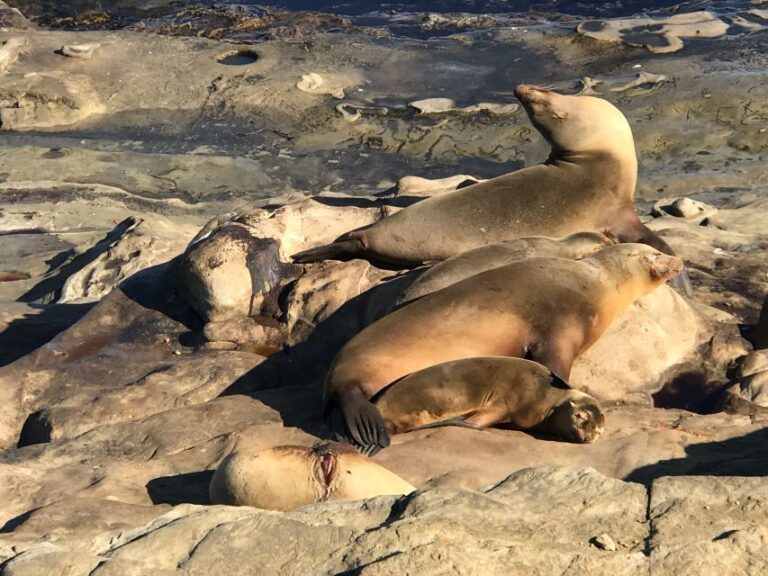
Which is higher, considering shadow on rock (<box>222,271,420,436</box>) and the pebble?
the pebble

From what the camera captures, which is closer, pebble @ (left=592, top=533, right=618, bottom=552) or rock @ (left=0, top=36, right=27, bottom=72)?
pebble @ (left=592, top=533, right=618, bottom=552)

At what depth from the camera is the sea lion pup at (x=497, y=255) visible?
234 inches

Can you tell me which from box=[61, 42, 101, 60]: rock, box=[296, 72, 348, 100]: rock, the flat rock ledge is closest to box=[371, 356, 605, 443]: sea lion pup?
the flat rock ledge

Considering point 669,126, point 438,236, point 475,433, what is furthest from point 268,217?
point 669,126

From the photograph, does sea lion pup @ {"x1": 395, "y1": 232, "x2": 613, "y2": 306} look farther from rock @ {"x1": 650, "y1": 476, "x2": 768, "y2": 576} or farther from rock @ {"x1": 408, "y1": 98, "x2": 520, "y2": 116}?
rock @ {"x1": 408, "y1": 98, "x2": 520, "y2": 116}

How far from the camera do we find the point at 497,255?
239 inches

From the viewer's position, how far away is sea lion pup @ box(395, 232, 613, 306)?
5.95 metres

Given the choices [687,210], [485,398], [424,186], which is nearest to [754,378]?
[485,398]

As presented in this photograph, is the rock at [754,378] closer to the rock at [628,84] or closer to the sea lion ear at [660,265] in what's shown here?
the sea lion ear at [660,265]

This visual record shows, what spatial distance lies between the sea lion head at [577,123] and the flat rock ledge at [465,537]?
392 centimetres

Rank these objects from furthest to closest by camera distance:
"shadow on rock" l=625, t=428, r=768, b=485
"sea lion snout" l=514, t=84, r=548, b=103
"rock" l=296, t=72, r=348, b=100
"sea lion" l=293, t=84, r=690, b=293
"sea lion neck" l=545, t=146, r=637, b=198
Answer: "rock" l=296, t=72, r=348, b=100 < "sea lion snout" l=514, t=84, r=548, b=103 < "sea lion neck" l=545, t=146, r=637, b=198 < "sea lion" l=293, t=84, r=690, b=293 < "shadow on rock" l=625, t=428, r=768, b=485

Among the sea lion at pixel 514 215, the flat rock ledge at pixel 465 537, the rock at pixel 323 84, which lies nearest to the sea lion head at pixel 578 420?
the flat rock ledge at pixel 465 537

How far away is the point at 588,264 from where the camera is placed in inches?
231

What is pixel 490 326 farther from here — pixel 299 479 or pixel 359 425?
pixel 299 479
